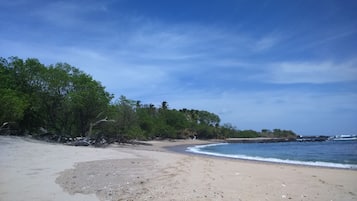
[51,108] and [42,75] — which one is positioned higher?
[42,75]

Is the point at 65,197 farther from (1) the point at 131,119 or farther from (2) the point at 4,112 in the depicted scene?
(1) the point at 131,119

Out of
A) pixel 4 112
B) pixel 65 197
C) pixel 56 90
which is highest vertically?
pixel 56 90

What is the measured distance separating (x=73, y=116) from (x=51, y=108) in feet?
10.2

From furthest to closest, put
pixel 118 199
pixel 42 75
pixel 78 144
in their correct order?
pixel 42 75, pixel 78 144, pixel 118 199

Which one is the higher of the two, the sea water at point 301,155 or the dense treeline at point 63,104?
the dense treeline at point 63,104

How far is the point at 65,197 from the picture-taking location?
812cm

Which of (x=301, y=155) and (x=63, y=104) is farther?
(x=63, y=104)

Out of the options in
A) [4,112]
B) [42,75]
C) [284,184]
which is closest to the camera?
[284,184]

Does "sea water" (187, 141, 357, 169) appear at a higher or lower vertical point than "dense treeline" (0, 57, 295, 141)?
lower

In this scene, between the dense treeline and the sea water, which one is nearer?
the sea water

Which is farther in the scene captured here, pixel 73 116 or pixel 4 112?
pixel 73 116

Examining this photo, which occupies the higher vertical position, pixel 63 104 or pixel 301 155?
pixel 63 104

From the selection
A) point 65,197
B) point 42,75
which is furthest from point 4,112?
point 65,197

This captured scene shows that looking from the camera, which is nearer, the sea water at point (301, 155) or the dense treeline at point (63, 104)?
the sea water at point (301, 155)
